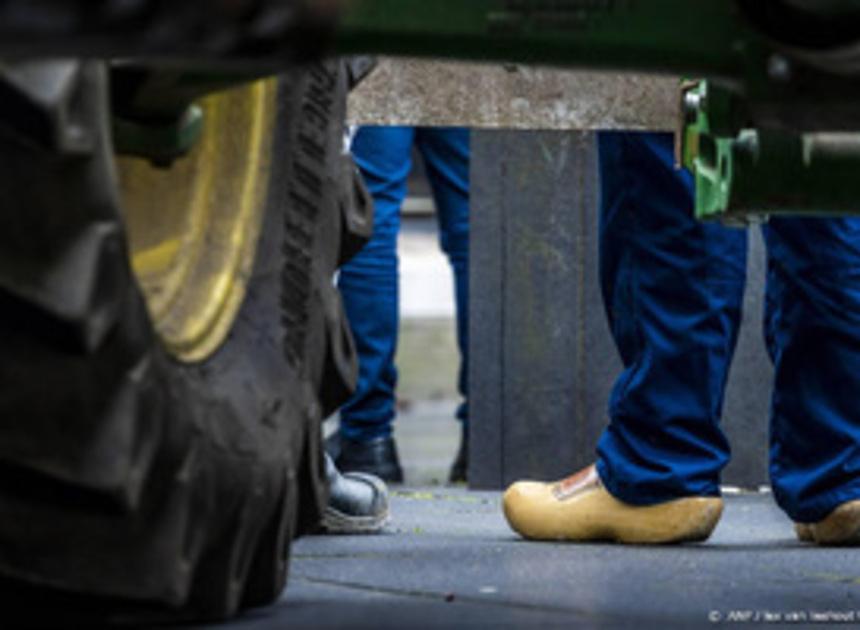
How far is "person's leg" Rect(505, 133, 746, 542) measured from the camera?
2703 mm

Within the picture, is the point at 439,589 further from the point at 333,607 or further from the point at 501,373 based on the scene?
the point at 501,373

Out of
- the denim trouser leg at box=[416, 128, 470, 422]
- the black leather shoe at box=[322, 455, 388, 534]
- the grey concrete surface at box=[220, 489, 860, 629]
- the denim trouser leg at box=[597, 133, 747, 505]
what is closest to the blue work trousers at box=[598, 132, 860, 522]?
the denim trouser leg at box=[597, 133, 747, 505]

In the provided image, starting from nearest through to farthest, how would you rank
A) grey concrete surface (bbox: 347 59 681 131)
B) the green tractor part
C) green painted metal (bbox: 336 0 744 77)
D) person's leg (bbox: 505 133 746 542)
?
1. green painted metal (bbox: 336 0 744 77)
2. the green tractor part
3. person's leg (bbox: 505 133 746 542)
4. grey concrete surface (bbox: 347 59 681 131)

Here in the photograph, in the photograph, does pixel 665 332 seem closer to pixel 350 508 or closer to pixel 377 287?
pixel 350 508

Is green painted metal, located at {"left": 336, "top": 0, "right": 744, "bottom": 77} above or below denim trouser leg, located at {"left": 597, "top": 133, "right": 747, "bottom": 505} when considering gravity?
above

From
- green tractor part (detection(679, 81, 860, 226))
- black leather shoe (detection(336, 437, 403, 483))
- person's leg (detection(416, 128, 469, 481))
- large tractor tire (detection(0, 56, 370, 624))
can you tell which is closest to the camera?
large tractor tire (detection(0, 56, 370, 624))

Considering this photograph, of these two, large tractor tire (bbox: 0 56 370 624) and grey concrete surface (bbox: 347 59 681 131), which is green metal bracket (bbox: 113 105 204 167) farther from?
grey concrete surface (bbox: 347 59 681 131)

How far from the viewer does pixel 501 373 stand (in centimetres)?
446

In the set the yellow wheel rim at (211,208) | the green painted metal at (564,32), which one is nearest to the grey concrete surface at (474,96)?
the yellow wheel rim at (211,208)

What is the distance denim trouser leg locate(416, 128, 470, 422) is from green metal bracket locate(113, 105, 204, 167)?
325cm

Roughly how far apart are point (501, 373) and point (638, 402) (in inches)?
68.5

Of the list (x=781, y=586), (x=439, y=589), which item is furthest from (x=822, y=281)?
(x=439, y=589)

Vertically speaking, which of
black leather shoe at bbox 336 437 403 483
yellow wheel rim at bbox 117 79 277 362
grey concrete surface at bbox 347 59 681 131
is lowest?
black leather shoe at bbox 336 437 403 483

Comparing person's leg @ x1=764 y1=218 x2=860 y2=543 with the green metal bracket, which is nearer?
the green metal bracket
